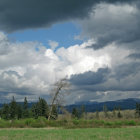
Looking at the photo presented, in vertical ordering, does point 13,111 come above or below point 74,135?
above

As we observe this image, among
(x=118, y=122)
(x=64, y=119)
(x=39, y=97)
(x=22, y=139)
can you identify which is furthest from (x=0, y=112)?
(x=22, y=139)

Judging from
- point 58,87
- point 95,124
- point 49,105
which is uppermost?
point 58,87

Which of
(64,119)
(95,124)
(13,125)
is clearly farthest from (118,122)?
(13,125)

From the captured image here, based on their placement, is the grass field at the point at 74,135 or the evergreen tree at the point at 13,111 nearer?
the grass field at the point at 74,135

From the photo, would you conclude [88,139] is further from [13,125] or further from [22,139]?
[13,125]

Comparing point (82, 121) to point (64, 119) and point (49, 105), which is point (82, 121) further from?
point (49, 105)

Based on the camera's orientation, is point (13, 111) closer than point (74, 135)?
No

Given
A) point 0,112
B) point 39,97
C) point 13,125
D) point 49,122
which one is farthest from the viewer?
point 0,112

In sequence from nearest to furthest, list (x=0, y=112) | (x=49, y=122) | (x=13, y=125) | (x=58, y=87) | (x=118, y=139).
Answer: (x=118, y=139), (x=13, y=125), (x=49, y=122), (x=58, y=87), (x=0, y=112)

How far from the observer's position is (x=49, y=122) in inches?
1895

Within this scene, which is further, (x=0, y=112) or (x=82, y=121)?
(x=0, y=112)

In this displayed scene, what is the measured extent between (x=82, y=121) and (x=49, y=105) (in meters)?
12.6

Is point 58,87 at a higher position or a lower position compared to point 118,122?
higher

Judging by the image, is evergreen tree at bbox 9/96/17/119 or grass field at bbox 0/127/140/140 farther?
evergreen tree at bbox 9/96/17/119
